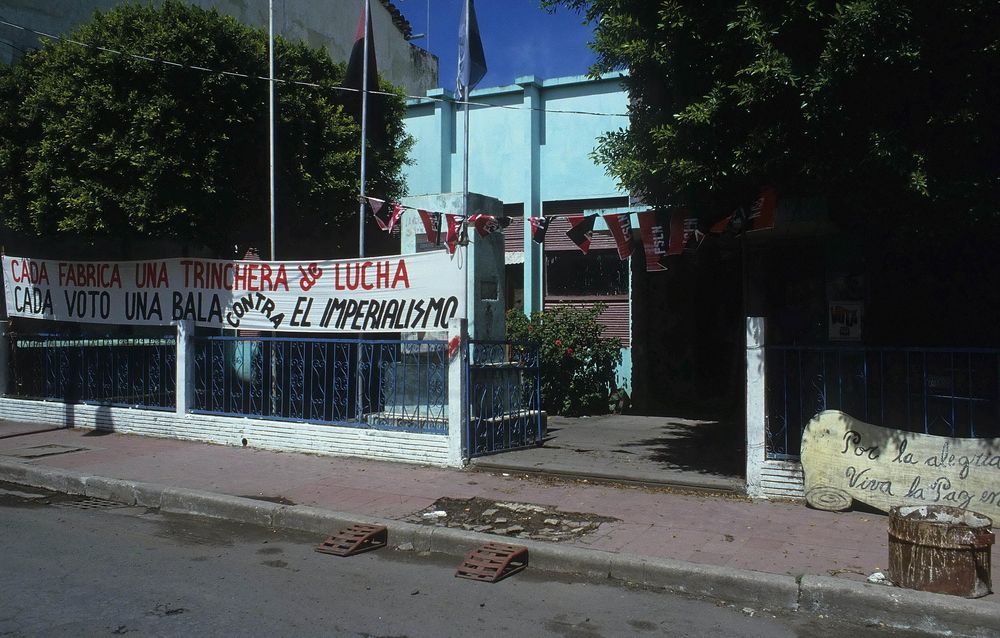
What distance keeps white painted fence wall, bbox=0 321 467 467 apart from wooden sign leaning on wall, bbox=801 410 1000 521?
3871 mm

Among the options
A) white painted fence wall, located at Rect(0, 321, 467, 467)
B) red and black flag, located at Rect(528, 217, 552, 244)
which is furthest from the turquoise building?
white painted fence wall, located at Rect(0, 321, 467, 467)

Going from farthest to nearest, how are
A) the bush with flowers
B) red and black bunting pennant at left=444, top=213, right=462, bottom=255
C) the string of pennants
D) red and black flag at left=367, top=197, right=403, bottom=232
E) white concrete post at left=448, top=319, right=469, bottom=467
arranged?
the bush with flowers, red and black flag at left=367, top=197, right=403, bottom=232, red and black bunting pennant at left=444, top=213, right=462, bottom=255, white concrete post at left=448, top=319, right=469, bottom=467, the string of pennants

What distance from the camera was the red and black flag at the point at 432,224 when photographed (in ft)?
32.2

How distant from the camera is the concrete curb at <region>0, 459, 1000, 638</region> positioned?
5.02m

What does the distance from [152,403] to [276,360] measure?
262cm

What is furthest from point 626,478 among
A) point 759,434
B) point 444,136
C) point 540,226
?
point 444,136

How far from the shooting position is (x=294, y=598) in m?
5.45

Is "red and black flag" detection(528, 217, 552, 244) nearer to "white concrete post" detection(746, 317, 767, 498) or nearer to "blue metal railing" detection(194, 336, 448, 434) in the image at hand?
"blue metal railing" detection(194, 336, 448, 434)

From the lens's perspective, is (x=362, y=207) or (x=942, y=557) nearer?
(x=942, y=557)

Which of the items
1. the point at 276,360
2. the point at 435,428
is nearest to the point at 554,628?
the point at 435,428

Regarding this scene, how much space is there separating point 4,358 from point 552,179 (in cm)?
985

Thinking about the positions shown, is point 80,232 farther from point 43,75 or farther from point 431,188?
point 431,188

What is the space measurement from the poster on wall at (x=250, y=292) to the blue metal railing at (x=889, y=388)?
3755mm

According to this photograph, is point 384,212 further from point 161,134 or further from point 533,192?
point 533,192
